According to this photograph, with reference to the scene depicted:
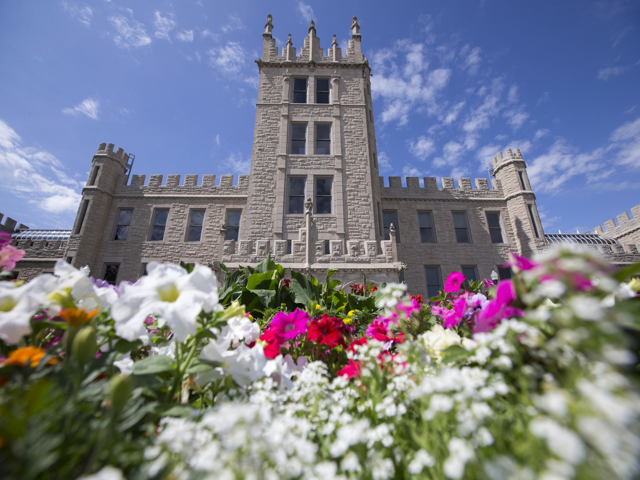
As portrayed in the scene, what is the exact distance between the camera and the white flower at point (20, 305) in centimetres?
80

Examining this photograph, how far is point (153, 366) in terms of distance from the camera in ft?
2.89

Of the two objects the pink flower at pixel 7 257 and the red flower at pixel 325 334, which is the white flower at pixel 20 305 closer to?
the pink flower at pixel 7 257

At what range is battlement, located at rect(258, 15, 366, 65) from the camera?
13.4 meters

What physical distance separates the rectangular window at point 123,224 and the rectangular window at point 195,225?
2861 millimetres

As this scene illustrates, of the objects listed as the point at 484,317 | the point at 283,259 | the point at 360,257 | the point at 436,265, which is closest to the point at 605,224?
the point at 436,265

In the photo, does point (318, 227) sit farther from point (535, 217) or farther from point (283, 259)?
point (535, 217)

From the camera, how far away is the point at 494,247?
42.7 feet

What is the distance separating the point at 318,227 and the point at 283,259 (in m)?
3.00

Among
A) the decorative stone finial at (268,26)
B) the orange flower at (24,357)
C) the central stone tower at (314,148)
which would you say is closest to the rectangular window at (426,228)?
the central stone tower at (314,148)

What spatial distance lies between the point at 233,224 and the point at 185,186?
321 centimetres

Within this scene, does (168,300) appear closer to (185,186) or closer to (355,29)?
(185,186)

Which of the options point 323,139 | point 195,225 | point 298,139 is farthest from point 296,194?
point 195,225

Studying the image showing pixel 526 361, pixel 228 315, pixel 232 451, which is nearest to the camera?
pixel 232 451

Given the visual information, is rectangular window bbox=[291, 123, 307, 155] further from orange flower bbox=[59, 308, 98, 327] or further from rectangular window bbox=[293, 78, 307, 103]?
orange flower bbox=[59, 308, 98, 327]
